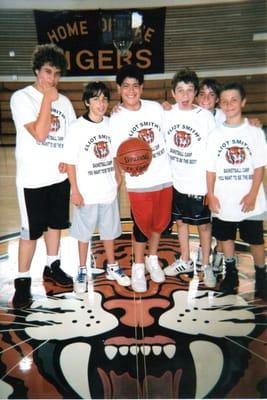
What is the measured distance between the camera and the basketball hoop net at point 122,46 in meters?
2.62

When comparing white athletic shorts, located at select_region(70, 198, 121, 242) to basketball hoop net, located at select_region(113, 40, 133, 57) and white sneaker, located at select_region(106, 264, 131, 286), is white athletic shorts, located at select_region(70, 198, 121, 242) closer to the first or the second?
white sneaker, located at select_region(106, 264, 131, 286)

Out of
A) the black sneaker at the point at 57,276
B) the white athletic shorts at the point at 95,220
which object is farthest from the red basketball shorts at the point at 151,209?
the black sneaker at the point at 57,276

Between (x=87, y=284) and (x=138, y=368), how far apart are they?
751 mm

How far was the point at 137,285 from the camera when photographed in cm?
195

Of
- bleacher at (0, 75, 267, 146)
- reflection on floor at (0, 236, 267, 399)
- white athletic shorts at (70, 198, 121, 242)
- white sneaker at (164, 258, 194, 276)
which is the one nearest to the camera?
reflection on floor at (0, 236, 267, 399)

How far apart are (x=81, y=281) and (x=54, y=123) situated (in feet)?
2.71

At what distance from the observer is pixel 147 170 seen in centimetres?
186

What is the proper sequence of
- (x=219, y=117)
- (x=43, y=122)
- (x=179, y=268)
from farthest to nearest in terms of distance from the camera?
(x=179, y=268)
(x=219, y=117)
(x=43, y=122)

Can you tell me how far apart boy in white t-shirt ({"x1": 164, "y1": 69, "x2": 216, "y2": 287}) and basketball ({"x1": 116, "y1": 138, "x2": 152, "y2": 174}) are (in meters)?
0.17

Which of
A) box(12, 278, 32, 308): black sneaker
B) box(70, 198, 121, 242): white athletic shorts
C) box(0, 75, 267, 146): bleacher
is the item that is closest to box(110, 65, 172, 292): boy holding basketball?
box(70, 198, 121, 242): white athletic shorts

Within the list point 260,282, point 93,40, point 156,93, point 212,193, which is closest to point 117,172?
point 212,193

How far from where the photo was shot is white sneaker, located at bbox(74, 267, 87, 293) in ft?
6.41

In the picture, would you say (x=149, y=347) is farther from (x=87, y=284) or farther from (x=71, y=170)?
(x=71, y=170)

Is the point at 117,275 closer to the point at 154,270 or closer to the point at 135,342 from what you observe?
the point at 154,270
